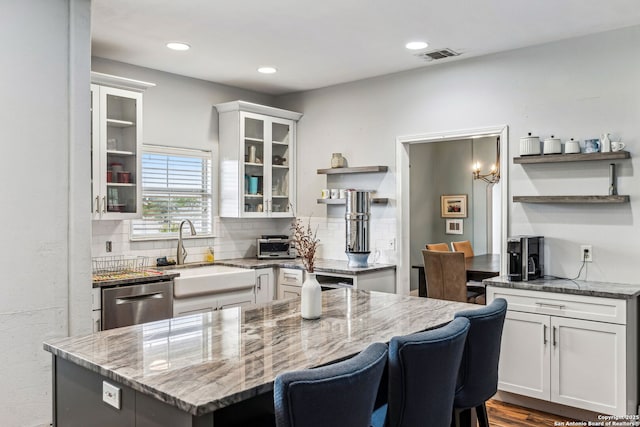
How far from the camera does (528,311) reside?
371cm

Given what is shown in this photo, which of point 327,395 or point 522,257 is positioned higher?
point 522,257

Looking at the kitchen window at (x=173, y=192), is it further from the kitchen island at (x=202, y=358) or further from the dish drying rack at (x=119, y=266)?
the kitchen island at (x=202, y=358)

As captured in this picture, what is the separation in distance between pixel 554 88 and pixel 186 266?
3554mm

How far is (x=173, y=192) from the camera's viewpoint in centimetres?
504

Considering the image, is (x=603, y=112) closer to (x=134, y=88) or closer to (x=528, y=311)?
(x=528, y=311)

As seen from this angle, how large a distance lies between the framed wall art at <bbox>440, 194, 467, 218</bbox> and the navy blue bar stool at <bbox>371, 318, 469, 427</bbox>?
5.87 meters

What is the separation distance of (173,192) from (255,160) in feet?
2.98

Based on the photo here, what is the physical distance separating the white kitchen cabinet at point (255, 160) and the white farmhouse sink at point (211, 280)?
66 cm

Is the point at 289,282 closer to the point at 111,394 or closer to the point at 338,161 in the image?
the point at 338,161

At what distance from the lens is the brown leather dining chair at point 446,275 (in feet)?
15.9

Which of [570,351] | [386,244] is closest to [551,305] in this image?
[570,351]

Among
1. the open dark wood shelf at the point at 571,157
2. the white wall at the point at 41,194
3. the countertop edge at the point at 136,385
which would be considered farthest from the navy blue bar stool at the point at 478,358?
the white wall at the point at 41,194

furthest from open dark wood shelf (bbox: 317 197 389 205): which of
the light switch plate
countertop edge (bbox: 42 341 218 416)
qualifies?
the light switch plate

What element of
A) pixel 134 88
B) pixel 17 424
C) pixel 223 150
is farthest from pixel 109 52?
pixel 17 424
